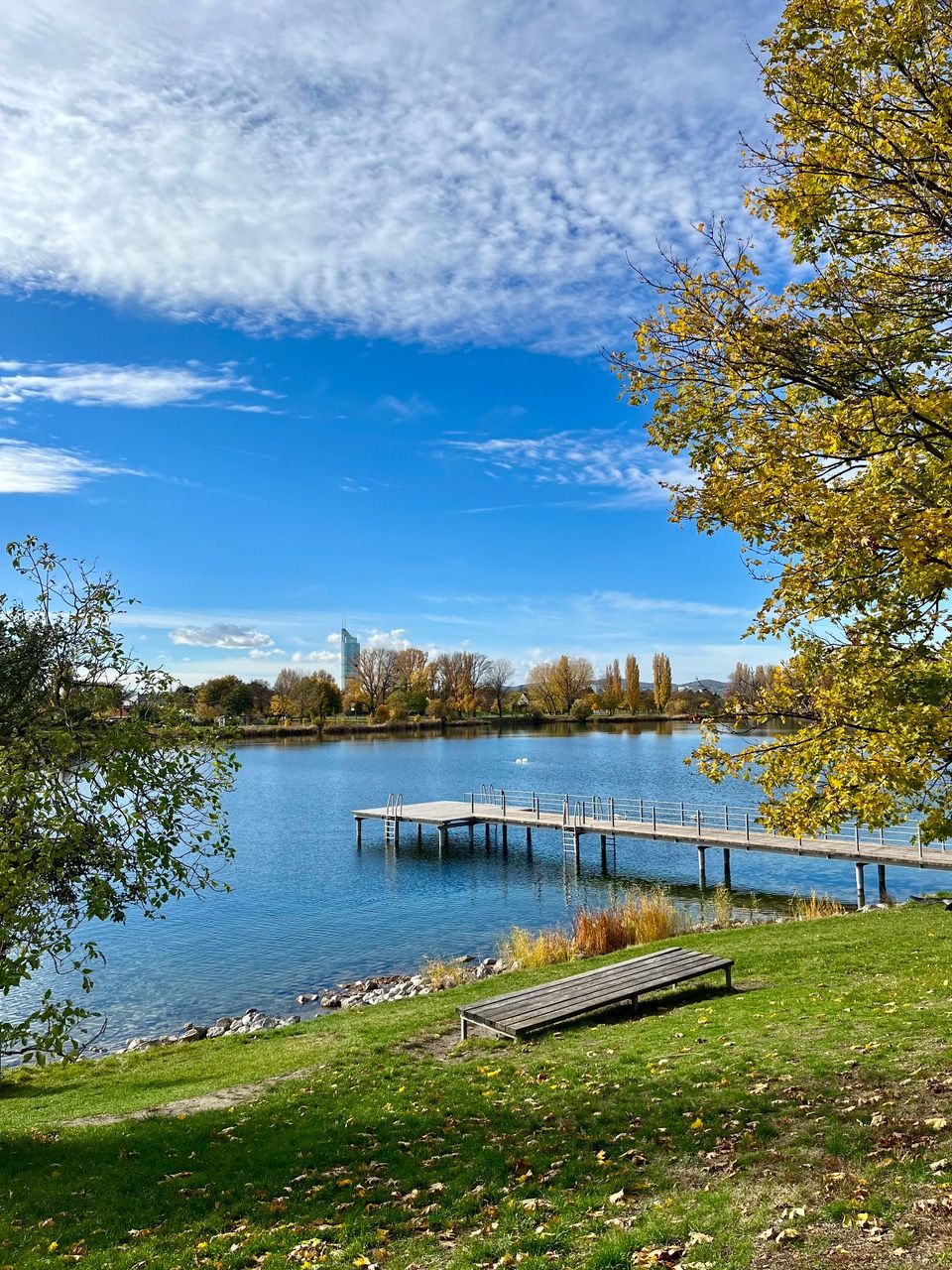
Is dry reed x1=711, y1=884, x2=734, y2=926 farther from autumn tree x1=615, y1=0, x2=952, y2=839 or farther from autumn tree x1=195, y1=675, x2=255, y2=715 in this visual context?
autumn tree x1=195, y1=675, x2=255, y2=715

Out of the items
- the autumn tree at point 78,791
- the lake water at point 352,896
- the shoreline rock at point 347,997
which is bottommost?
the lake water at point 352,896

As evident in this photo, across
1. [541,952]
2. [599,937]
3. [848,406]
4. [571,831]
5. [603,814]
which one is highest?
[848,406]

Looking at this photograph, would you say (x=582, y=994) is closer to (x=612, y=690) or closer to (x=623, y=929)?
(x=623, y=929)

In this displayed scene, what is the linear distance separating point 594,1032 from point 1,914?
277 inches

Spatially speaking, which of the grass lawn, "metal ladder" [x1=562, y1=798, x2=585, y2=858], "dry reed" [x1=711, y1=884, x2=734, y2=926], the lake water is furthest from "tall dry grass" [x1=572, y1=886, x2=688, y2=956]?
"metal ladder" [x1=562, y1=798, x2=585, y2=858]

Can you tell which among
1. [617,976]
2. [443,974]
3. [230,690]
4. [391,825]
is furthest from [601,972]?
[230,690]

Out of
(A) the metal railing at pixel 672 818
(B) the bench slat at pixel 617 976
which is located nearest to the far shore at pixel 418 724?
(A) the metal railing at pixel 672 818

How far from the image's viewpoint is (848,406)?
22.0ft

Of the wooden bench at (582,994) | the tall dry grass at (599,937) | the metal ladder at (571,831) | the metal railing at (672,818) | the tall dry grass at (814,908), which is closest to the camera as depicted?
the wooden bench at (582,994)

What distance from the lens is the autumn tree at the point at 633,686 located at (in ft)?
409

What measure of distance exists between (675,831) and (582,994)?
1996cm

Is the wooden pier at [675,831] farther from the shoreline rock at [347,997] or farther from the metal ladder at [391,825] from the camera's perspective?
the shoreline rock at [347,997]

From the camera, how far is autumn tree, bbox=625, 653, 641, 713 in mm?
124750

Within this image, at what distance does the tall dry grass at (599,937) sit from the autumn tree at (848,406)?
35.5 ft
